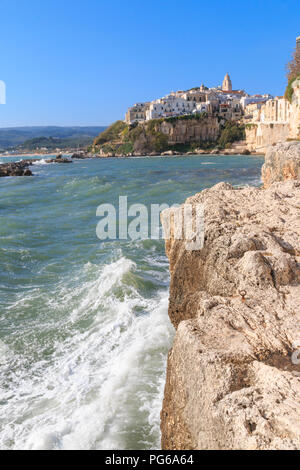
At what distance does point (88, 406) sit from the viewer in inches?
178

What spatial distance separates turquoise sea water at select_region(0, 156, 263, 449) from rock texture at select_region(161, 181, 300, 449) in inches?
46.4

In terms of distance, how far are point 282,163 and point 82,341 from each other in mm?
7972

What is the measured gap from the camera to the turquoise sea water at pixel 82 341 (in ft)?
13.8

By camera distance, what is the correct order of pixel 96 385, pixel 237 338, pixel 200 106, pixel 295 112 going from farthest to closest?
pixel 200 106, pixel 295 112, pixel 96 385, pixel 237 338

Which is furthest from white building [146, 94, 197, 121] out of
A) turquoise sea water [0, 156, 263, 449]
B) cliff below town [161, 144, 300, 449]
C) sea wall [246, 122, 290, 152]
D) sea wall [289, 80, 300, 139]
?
cliff below town [161, 144, 300, 449]

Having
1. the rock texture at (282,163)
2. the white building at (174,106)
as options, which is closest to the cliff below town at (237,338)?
the rock texture at (282,163)

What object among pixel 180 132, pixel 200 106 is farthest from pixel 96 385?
pixel 200 106

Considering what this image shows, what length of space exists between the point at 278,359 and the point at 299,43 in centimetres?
5383

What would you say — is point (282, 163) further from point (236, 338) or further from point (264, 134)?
point (264, 134)

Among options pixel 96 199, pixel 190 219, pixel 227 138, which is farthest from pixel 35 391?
pixel 227 138

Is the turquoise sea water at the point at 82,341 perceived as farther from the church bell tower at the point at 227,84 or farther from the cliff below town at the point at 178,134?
the church bell tower at the point at 227,84

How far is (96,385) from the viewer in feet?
16.2

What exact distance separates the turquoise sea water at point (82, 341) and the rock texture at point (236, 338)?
1.18m

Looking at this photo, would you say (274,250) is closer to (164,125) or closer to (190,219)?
(190,219)
